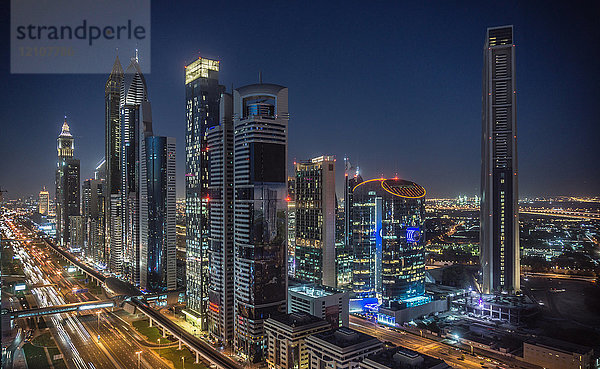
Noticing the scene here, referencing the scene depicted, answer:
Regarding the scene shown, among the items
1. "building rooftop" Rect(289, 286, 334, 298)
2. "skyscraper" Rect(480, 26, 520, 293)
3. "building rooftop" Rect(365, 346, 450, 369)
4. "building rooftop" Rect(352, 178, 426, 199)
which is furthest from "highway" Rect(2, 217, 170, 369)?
"skyscraper" Rect(480, 26, 520, 293)

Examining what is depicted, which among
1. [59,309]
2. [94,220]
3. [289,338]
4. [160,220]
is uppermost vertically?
[160,220]

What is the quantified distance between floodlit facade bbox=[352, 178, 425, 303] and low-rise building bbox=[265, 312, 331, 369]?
74.3ft

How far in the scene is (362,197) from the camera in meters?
67.4

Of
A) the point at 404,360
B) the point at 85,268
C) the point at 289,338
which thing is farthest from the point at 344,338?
the point at 85,268

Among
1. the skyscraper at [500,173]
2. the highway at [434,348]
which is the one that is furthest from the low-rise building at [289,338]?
the skyscraper at [500,173]

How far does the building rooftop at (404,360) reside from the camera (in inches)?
1248

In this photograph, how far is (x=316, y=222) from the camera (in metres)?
64.5

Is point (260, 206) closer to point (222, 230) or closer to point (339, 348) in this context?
point (222, 230)

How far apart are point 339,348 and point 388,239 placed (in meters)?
30.5

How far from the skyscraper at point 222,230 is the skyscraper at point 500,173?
41.4 m

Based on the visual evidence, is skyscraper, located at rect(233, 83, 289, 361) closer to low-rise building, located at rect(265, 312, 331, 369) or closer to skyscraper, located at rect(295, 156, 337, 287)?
low-rise building, located at rect(265, 312, 331, 369)

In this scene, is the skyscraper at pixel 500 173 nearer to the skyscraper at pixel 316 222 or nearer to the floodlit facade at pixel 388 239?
the floodlit facade at pixel 388 239

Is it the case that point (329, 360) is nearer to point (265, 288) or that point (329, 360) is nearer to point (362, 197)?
point (265, 288)

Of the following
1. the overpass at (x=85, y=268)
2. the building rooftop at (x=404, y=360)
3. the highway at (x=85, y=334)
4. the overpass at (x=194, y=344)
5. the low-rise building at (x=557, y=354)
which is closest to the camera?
the building rooftop at (x=404, y=360)
